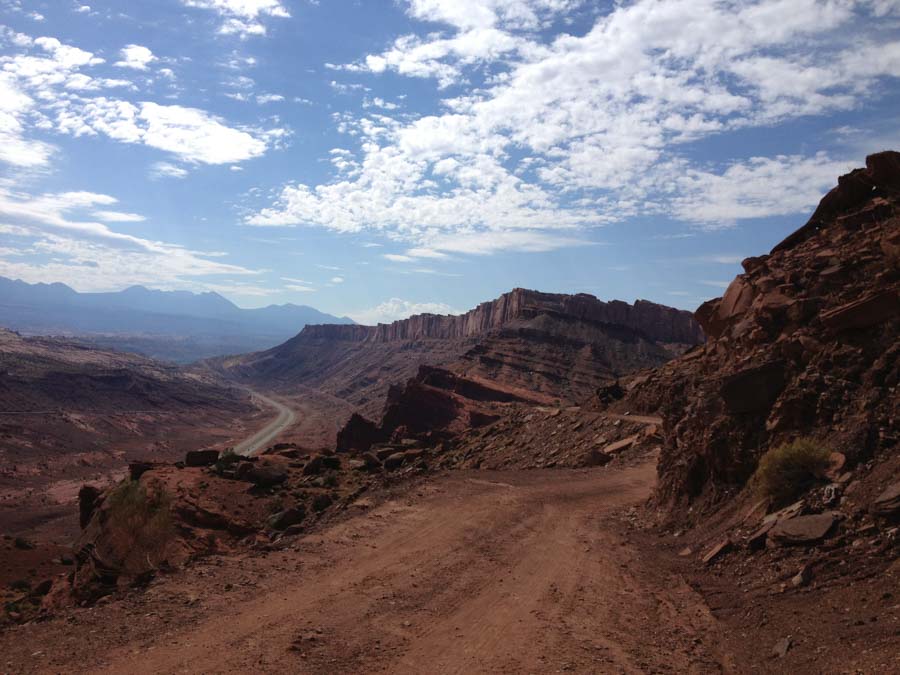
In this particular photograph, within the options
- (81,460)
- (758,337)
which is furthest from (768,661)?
(81,460)

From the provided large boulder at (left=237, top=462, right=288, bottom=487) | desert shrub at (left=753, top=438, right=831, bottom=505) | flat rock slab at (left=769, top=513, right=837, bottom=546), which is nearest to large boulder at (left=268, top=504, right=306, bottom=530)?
large boulder at (left=237, top=462, right=288, bottom=487)

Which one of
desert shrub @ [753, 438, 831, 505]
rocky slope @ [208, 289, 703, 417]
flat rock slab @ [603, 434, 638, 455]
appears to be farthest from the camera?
rocky slope @ [208, 289, 703, 417]

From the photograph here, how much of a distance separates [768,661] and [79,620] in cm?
1113

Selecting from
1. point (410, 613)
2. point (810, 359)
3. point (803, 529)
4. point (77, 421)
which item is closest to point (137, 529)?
point (410, 613)

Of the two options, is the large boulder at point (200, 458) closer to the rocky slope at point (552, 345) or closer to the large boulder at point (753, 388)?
the large boulder at point (753, 388)

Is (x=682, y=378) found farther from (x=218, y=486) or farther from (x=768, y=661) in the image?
(x=768, y=661)

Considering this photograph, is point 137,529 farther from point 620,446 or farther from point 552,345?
point 552,345

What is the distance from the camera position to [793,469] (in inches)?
447

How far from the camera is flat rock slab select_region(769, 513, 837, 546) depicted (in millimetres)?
9721

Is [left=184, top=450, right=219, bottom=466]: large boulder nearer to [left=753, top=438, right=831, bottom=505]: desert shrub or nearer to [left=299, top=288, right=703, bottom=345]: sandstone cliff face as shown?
[left=753, top=438, right=831, bottom=505]: desert shrub

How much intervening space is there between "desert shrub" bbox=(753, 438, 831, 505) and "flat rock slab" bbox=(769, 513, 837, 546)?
919 mm

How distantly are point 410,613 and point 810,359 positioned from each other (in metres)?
10.2

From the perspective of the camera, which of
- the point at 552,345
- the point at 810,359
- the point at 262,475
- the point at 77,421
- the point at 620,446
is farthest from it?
the point at 552,345

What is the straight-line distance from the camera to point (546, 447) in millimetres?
30344
